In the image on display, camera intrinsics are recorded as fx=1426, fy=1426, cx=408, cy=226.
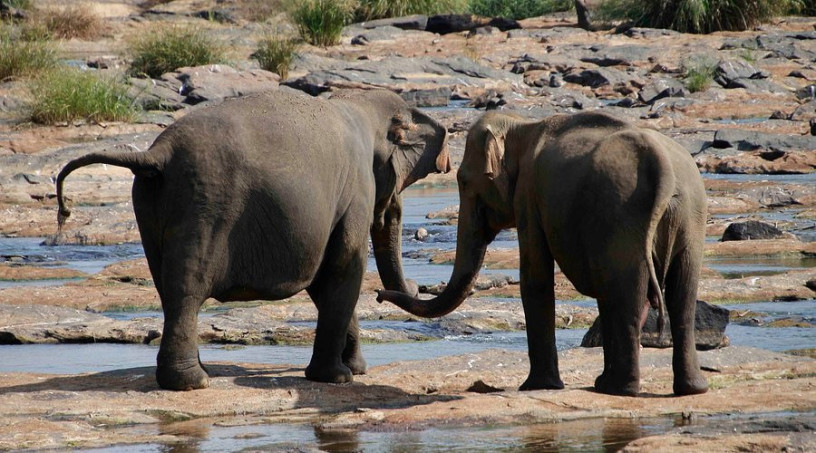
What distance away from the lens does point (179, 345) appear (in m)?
8.10

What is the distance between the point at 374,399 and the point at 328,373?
22.2 inches

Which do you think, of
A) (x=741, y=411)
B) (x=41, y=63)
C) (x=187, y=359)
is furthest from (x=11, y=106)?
(x=741, y=411)

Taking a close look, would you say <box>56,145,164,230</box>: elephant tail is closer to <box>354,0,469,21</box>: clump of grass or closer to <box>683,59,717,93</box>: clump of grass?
<box>683,59,717,93</box>: clump of grass

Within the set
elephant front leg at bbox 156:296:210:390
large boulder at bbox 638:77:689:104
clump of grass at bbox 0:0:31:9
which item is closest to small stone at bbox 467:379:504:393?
elephant front leg at bbox 156:296:210:390

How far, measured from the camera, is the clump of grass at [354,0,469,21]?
43375 mm

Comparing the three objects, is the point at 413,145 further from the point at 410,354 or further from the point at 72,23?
the point at 72,23

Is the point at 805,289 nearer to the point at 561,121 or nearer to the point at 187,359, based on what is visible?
the point at 561,121

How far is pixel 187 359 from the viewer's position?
8.13 meters

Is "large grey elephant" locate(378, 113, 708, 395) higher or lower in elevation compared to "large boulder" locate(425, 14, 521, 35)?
higher

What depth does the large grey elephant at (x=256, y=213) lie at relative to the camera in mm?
7969

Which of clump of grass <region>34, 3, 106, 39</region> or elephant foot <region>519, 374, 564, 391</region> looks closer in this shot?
elephant foot <region>519, 374, 564, 391</region>

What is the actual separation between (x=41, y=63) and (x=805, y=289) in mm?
20585

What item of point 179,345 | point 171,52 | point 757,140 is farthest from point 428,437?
point 171,52

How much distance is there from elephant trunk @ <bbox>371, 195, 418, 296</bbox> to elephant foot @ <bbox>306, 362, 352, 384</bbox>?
1.24 m
